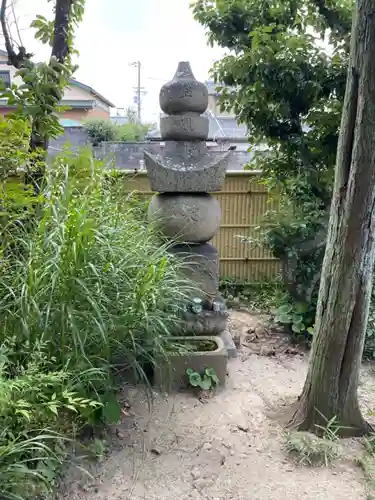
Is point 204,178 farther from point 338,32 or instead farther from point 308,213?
point 338,32

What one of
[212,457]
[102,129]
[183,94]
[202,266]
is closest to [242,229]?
[202,266]

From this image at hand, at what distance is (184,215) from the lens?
333 centimetres

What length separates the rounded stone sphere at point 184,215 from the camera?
3.33 metres

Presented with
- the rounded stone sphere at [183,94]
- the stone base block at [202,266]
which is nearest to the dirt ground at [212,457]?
the stone base block at [202,266]

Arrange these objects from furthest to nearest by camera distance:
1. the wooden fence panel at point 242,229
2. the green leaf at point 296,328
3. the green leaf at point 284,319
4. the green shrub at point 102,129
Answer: the green shrub at point 102,129, the wooden fence panel at point 242,229, the green leaf at point 284,319, the green leaf at point 296,328

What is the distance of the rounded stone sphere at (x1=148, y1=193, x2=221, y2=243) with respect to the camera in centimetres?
333

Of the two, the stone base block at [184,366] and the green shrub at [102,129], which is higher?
the green shrub at [102,129]

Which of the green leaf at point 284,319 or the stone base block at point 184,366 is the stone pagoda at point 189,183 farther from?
the green leaf at point 284,319

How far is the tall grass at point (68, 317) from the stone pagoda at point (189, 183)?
2.53 ft

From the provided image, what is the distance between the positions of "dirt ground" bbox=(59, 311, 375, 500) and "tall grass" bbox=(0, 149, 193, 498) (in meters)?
0.31

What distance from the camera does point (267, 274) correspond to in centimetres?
567

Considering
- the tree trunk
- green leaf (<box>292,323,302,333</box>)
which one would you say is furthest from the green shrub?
the tree trunk

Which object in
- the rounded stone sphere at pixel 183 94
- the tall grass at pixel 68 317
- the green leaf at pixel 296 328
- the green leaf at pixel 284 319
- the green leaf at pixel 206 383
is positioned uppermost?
the rounded stone sphere at pixel 183 94

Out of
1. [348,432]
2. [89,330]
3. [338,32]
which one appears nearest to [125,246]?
[89,330]
